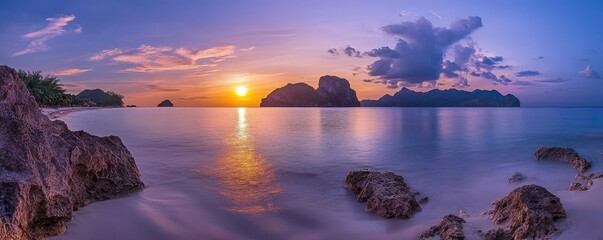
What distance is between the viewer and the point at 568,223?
503 centimetres

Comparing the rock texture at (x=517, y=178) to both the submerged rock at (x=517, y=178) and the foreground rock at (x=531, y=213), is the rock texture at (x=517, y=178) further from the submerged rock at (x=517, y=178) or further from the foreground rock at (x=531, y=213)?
the foreground rock at (x=531, y=213)

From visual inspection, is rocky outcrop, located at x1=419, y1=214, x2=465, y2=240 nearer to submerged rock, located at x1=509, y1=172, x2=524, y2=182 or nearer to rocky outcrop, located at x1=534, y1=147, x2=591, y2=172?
submerged rock, located at x1=509, y1=172, x2=524, y2=182

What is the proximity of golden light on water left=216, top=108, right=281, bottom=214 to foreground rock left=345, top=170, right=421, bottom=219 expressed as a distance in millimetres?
2021

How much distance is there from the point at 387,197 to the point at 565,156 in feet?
24.5

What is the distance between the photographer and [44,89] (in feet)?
244

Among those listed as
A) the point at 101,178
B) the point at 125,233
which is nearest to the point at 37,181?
the point at 125,233

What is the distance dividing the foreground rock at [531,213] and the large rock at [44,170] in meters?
6.26

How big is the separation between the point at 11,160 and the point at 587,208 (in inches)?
309

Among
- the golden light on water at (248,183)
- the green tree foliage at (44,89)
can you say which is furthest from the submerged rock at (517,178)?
the green tree foliage at (44,89)

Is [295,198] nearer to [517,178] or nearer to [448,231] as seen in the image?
[448,231]

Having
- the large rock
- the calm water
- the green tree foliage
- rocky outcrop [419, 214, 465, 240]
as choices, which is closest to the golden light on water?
the calm water

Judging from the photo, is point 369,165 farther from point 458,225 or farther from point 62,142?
point 62,142

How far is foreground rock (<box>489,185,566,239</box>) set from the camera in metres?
4.92

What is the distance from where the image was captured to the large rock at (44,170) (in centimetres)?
451
